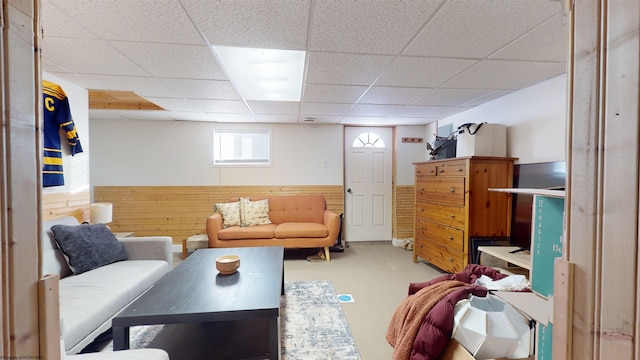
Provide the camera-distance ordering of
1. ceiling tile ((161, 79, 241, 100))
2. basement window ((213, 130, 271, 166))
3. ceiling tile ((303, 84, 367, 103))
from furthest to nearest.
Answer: basement window ((213, 130, 271, 166)) < ceiling tile ((303, 84, 367, 103)) < ceiling tile ((161, 79, 241, 100))

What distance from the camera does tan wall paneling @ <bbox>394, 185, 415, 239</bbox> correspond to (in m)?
4.38

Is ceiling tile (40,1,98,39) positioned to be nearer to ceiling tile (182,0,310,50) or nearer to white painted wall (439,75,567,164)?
ceiling tile (182,0,310,50)

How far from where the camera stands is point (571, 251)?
19.9 inches

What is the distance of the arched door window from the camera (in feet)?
14.6

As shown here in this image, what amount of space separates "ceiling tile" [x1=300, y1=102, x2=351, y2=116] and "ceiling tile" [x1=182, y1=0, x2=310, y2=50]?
1.40 m

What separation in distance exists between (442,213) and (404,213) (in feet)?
4.80

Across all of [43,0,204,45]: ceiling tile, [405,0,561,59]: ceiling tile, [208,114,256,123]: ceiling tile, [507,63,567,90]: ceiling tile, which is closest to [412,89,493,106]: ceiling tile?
[507,63,567,90]: ceiling tile

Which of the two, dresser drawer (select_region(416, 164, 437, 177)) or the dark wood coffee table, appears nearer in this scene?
the dark wood coffee table

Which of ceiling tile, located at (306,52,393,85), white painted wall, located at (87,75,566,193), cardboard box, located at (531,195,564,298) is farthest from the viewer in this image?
white painted wall, located at (87,75,566,193)

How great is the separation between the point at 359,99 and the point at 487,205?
5.75 feet

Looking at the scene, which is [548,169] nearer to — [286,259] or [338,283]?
[338,283]

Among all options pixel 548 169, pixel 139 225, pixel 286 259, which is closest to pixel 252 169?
pixel 286 259

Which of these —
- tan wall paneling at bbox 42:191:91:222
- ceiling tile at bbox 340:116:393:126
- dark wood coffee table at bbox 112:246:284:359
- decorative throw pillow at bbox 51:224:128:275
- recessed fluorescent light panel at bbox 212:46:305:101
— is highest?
recessed fluorescent light panel at bbox 212:46:305:101

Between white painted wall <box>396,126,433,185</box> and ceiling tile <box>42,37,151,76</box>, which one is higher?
ceiling tile <box>42,37,151,76</box>
